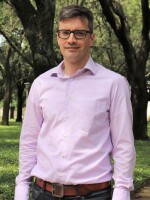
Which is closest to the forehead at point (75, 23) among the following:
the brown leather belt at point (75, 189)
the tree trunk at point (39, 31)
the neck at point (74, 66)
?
the neck at point (74, 66)

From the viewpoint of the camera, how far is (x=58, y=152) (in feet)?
8.06

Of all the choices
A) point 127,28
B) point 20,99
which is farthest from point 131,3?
point 20,99

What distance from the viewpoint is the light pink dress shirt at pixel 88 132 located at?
2412 millimetres

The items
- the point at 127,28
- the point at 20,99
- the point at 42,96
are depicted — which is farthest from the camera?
the point at 20,99

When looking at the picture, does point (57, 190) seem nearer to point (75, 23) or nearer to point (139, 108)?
point (75, 23)

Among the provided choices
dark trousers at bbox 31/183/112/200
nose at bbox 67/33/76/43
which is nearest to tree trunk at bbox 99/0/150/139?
nose at bbox 67/33/76/43

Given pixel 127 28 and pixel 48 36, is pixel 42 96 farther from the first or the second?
pixel 127 28

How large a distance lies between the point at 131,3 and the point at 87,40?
23.7 meters

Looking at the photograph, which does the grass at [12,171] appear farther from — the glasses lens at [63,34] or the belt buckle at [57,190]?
the glasses lens at [63,34]

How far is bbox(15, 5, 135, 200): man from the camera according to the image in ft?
Result: 7.92

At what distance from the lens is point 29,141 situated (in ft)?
8.84

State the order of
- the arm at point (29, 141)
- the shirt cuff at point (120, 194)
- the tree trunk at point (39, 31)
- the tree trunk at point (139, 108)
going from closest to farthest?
the shirt cuff at point (120, 194), the arm at point (29, 141), the tree trunk at point (39, 31), the tree trunk at point (139, 108)

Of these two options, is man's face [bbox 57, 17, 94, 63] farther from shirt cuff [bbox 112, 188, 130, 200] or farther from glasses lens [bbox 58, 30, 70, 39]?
shirt cuff [bbox 112, 188, 130, 200]

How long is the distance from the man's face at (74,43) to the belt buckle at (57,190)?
2.25 feet
